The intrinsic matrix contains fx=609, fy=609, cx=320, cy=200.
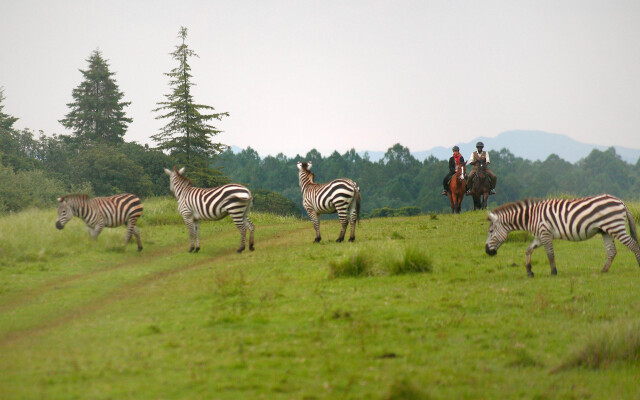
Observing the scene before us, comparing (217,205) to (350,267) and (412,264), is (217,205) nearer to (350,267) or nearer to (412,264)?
(350,267)

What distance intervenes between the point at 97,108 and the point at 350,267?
221 ft

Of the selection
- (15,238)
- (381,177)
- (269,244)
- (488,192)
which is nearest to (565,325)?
(269,244)

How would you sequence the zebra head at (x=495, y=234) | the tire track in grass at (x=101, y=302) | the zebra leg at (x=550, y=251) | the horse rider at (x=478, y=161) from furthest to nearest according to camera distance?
the horse rider at (x=478, y=161)
the zebra head at (x=495, y=234)
the zebra leg at (x=550, y=251)
the tire track in grass at (x=101, y=302)

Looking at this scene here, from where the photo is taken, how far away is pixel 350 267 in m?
14.1

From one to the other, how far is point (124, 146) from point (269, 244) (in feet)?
144

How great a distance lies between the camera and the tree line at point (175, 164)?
48938mm

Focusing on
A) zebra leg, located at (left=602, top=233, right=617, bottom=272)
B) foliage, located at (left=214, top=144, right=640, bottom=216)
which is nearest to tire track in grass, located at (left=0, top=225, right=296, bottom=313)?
zebra leg, located at (left=602, top=233, right=617, bottom=272)

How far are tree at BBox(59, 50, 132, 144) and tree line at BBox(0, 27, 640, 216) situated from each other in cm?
12

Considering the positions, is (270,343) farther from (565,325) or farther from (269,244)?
(269,244)

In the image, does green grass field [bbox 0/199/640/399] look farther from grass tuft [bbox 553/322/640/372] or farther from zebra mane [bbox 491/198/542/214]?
zebra mane [bbox 491/198/542/214]

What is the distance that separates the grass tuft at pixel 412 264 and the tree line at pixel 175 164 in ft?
53.5

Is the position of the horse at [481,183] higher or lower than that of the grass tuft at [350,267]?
higher

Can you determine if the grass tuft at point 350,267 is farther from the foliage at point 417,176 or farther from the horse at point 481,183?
the foliage at point 417,176

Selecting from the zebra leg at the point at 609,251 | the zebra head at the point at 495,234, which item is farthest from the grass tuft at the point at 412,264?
the zebra leg at the point at 609,251
